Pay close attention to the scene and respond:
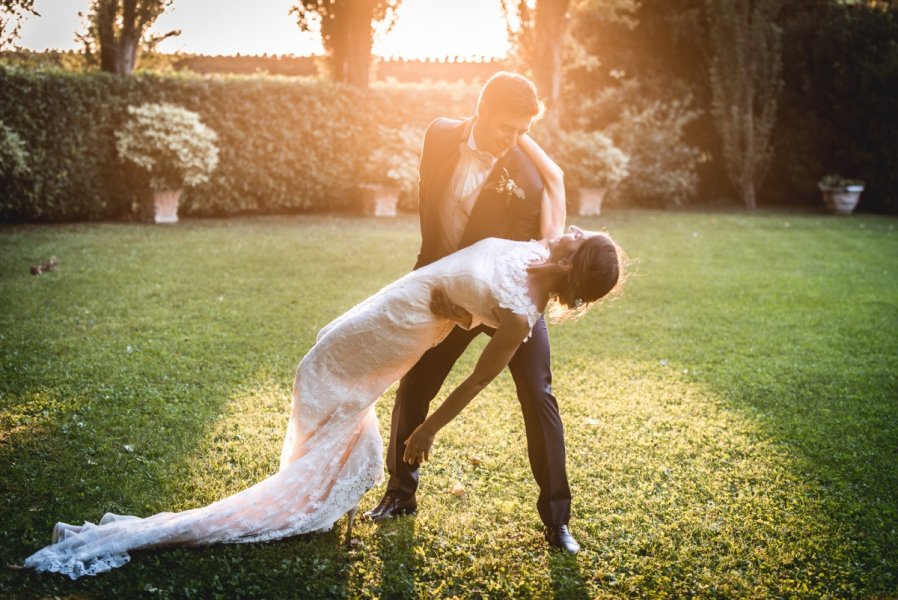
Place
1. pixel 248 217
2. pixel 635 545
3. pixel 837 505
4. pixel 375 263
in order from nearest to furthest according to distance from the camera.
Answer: pixel 635 545 → pixel 837 505 → pixel 375 263 → pixel 248 217

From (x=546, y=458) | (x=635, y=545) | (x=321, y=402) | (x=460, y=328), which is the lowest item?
(x=635, y=545)

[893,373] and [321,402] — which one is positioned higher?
[321,402]

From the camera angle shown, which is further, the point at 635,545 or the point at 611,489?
the point at 611,489

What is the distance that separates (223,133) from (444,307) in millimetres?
11911

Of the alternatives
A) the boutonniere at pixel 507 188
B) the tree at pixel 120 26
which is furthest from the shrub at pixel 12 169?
the boutonniere at pixel 507 188

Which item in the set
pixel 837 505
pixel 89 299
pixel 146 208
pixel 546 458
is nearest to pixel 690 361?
pixel 837 505

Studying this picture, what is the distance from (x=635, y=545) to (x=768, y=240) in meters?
10.3

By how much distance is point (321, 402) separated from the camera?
307 centimetres

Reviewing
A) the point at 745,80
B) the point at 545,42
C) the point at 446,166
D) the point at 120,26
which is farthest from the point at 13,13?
the point at 745,80

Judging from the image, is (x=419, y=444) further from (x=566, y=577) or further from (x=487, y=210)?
(x=487, y=210)

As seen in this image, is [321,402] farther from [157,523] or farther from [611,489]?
[611,489]

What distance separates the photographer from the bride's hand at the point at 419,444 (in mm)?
2924

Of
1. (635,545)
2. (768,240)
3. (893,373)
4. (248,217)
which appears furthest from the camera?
(248,217)

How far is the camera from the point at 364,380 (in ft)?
10.2
